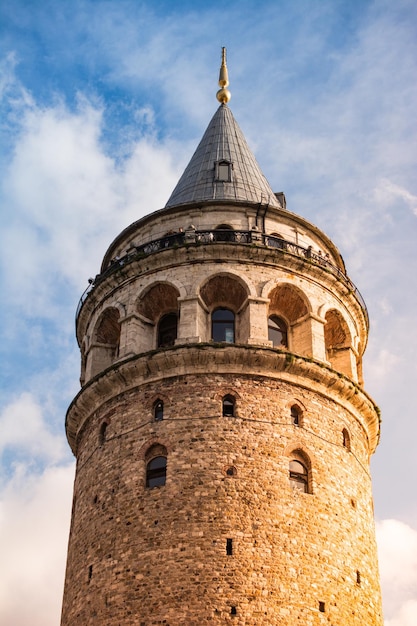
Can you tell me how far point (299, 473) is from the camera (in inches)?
1048

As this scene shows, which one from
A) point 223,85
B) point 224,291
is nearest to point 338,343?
point 224,291

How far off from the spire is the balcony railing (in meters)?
1.88

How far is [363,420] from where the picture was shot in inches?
1195

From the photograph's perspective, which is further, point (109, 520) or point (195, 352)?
point (195, 352)

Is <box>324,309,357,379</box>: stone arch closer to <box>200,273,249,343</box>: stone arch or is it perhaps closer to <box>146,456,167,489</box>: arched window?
<box>200,273,249,343</box>: stone arch

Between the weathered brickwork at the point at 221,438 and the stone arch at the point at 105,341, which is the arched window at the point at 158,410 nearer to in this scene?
the weathered brickwork at the point at 221,438

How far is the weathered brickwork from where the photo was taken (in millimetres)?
24062

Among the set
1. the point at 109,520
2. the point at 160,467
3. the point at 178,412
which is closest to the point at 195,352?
the point at 178,412

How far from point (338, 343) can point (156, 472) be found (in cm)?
935

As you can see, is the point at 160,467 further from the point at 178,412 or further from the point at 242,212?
the point at 242,212

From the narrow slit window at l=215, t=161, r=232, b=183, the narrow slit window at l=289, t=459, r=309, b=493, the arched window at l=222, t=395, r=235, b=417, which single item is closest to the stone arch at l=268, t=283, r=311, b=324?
the arched window at l=222, t=395, r=235, b=417

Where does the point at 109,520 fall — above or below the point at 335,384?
below

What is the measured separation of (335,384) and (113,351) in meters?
8.09

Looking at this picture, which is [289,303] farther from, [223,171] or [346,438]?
[223,171]
